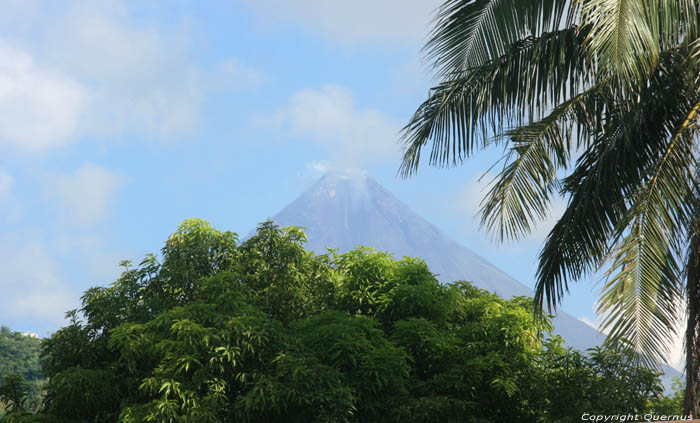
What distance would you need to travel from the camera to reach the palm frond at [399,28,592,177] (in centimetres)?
668

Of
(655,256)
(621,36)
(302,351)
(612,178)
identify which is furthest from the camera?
(302,351)

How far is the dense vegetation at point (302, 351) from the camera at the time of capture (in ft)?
24.8

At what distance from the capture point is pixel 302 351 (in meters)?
7.97

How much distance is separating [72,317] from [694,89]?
8.17 metres

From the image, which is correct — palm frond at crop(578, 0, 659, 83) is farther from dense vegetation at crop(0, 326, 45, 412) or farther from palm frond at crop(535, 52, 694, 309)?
dense vegetation at crop(0, 326, 45, 412)

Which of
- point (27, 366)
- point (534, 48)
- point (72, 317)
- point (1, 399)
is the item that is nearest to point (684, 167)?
point (534, 48)

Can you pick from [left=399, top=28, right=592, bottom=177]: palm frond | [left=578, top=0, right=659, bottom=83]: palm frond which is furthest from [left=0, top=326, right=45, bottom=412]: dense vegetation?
[left=578, top=0, right=659, bottom=83]: palm frond

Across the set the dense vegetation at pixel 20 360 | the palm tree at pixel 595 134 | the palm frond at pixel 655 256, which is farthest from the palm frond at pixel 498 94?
the dense vegetation at pixel 20 360

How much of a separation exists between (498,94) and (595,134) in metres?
1.03

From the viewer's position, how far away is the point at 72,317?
9508mm

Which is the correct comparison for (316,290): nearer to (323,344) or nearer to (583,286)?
(323,344)

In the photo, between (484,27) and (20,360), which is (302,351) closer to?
(484,27)

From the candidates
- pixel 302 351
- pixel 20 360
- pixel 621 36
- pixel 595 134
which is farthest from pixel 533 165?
pixel 20 360

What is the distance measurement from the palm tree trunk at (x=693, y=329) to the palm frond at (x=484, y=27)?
8.49 feet
